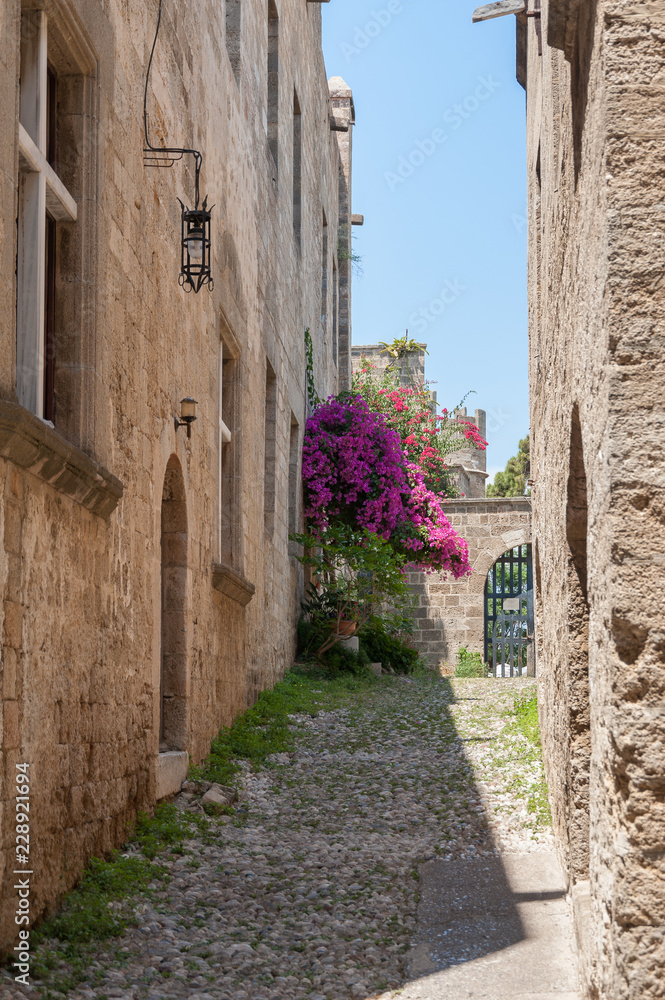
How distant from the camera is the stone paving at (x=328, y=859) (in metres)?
3.52

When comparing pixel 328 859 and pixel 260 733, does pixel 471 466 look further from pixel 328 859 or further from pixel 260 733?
pixel 328 859

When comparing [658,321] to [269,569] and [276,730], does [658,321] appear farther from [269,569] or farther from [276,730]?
[269,569]

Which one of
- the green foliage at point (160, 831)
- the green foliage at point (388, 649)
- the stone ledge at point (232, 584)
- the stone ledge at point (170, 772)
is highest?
the stone ledge at point (232, 584)

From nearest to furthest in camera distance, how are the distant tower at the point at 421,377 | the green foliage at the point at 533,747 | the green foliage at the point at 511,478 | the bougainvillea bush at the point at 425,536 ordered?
the green foliage at the point at 533,747 → the bougainvillea bush at the point at 425,536 → the distant tower at the point at 421,377 → the green foliage at the point at 511,478

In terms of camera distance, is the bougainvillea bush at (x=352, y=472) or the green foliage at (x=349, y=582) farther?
the bougainvillea bush at (x=352, y=472)

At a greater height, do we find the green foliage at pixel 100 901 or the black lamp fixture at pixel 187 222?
the black lamp fixture at pixel 187 222

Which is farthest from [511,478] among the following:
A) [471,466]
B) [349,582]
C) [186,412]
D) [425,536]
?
[186,412]

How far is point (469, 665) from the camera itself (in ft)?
55.3

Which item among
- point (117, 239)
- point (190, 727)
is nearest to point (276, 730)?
point (190, 727)

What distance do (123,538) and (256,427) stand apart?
473cm

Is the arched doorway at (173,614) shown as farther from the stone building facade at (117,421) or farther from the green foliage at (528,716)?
the green foliage at (528,716)

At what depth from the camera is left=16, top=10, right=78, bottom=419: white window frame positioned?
12.2 ft

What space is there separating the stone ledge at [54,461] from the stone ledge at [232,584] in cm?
270

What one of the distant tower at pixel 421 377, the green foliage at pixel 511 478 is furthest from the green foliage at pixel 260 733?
the green foliage at pixel 511 478
